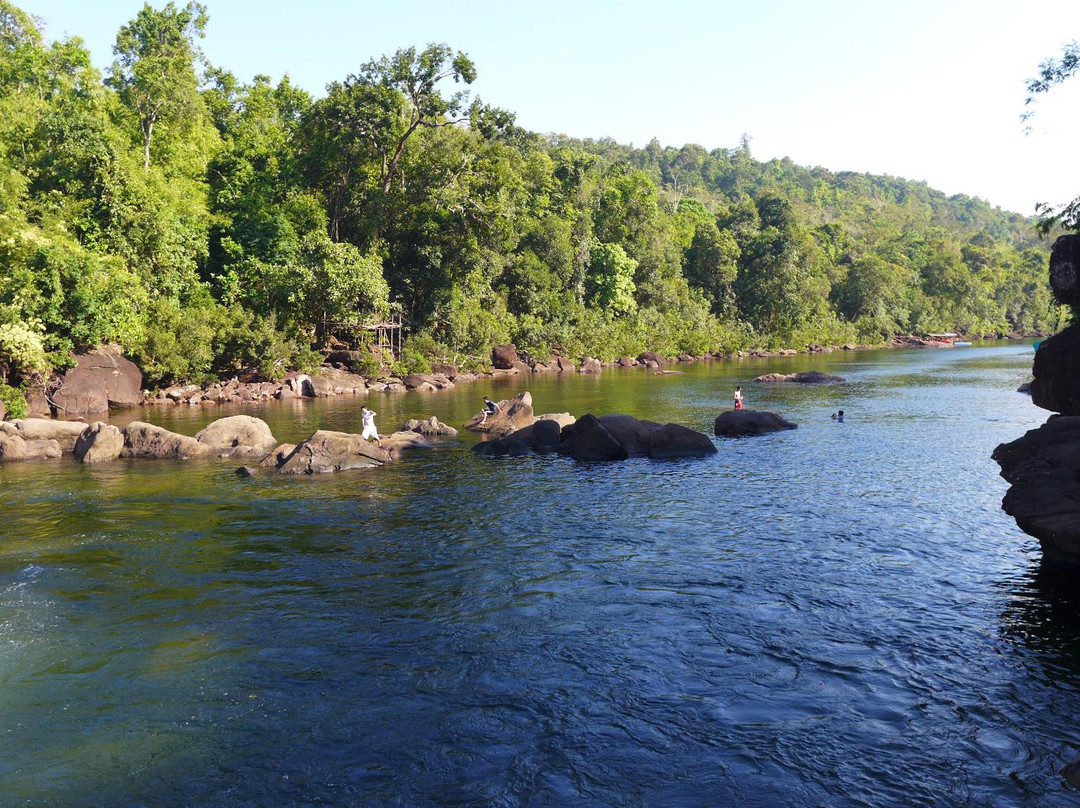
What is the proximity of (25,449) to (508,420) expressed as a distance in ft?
62.3

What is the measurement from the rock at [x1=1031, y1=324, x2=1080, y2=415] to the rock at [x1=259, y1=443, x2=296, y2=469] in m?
22.7

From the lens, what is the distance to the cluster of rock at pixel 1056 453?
587 inches

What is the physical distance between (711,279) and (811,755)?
103339 mm

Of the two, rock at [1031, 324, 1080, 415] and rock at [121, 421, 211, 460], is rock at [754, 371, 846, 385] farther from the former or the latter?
rock at [121, 421, 211, 460]

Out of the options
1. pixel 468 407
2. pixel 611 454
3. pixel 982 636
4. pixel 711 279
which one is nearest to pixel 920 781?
pixel 982 636

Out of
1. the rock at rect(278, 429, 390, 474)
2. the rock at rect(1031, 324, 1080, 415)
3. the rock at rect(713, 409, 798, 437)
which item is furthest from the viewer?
the rock at rect(713, 409, 798, 437)

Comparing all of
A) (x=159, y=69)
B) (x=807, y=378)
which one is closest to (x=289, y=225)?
(x=159, y=69)

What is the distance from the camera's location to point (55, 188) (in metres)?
48.5

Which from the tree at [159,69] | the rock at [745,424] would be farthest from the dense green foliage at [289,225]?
the rock at [745,424]

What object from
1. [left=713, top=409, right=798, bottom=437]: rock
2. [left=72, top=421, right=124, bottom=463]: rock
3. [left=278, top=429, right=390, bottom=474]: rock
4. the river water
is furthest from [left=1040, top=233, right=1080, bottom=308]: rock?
[left=72, top=421, right=124, bottom=463]: rock

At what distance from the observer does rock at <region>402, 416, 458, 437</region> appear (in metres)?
34.2

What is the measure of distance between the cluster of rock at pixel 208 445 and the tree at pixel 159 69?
3271 cm

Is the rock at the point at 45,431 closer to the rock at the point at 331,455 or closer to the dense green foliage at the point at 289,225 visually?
the dense green foliage at the point at 289,225

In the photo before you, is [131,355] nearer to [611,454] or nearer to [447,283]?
[447,283]
